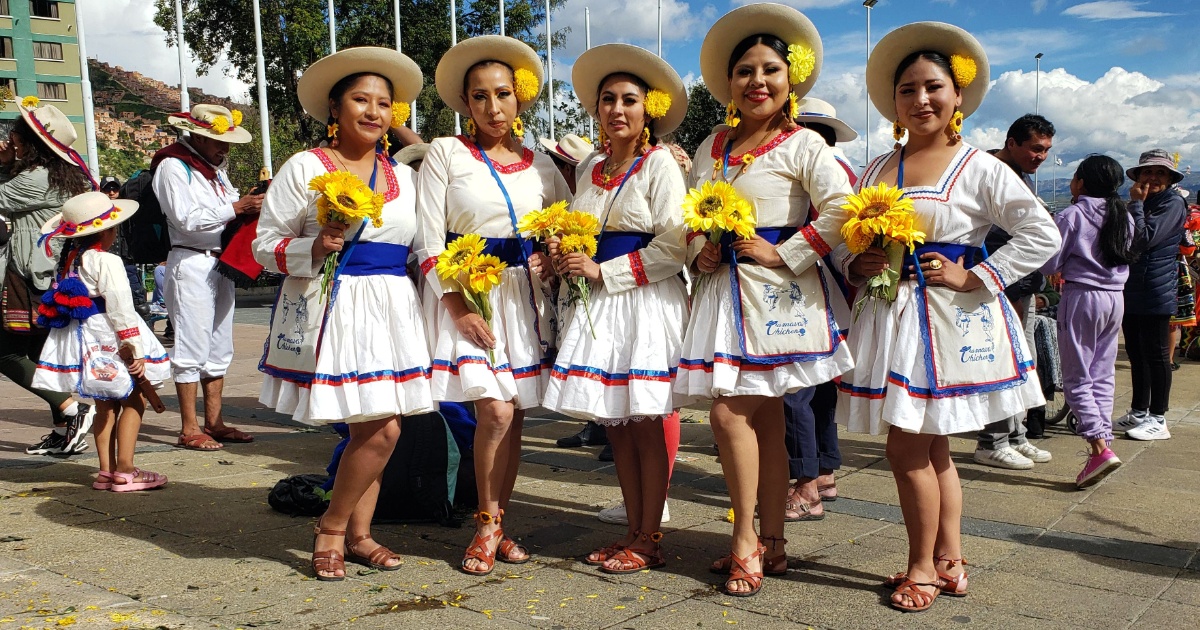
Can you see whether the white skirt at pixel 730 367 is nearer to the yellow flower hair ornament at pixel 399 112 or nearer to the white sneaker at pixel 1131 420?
the yellow flower hair ornament at pixel 399 112

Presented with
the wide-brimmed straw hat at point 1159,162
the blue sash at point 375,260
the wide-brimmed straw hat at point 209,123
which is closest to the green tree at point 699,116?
the wide-brimmed straw hat at point 1159,162

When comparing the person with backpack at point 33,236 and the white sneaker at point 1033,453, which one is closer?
the white sneaker at point 1033,453

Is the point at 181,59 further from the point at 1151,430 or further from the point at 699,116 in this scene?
the point at 1151,430

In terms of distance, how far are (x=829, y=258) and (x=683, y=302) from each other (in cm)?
63

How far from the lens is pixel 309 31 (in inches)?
1046

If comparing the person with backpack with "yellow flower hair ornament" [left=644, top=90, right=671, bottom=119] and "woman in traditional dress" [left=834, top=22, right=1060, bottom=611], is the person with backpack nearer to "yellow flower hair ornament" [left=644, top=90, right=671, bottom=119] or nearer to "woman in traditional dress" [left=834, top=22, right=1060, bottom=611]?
"yellow flower hair ornament" [left=644, top=90, right=671, bottom=119]

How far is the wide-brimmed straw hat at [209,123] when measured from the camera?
22.0 ft

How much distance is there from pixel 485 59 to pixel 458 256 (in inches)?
37.2

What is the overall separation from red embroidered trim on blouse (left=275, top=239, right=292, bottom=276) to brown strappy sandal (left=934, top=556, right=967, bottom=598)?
286 cm

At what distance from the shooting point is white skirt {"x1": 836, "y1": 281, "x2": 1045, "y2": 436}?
353 centimetres

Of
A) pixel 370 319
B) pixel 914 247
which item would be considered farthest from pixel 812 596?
pixel 370 319

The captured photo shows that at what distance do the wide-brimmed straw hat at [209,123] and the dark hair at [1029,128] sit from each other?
199 inches

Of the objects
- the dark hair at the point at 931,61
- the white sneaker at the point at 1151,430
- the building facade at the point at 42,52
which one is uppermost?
the building facade at the point at 42,52

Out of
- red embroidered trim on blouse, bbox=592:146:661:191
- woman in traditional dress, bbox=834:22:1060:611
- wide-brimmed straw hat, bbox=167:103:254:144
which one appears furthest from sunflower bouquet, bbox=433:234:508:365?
wide-brimmed straw hat, bbox=167:103:254:144
